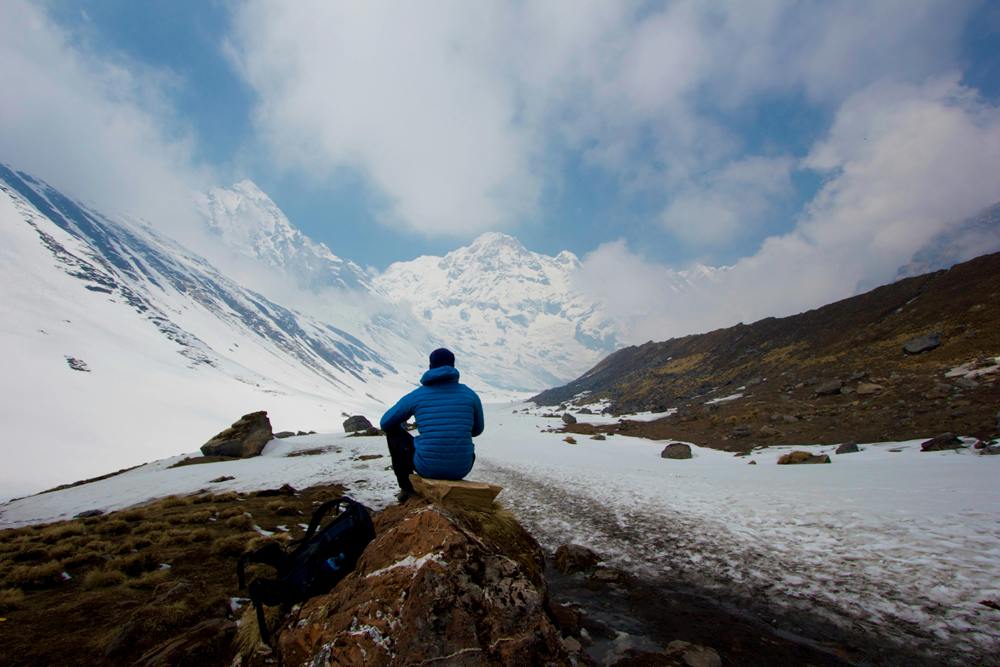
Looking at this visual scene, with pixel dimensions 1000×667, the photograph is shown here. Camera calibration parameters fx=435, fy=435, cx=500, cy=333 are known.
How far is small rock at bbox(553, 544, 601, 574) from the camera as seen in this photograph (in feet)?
27.7

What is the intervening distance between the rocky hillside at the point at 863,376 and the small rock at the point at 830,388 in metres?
0.08

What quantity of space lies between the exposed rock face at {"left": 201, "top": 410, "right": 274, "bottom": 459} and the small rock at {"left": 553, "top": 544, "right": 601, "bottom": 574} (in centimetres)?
3357

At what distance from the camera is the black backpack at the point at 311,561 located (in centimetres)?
439

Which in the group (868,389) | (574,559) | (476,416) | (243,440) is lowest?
(574,559)

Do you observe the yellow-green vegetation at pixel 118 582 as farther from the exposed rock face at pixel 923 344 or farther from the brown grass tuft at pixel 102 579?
the exposed rock face at pixel 923 344

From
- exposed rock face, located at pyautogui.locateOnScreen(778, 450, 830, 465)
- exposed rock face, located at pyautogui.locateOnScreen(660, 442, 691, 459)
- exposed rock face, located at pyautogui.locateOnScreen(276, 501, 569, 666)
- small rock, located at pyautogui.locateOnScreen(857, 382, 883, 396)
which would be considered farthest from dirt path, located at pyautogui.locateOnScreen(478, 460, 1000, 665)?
small rock, located at pyautogui.locateOnScreen(857, 382, 883, 396)

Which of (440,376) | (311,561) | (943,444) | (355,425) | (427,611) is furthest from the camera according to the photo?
(355,425)

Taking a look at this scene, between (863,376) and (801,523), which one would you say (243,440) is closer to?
(801,523)

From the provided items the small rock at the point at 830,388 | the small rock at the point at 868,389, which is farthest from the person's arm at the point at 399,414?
the small rock at the point at 830,388

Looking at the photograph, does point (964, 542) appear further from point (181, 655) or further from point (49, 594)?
point (49, 594)

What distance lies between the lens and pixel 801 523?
975 cm

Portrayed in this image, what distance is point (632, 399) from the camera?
77812mm

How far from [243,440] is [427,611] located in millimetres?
38726

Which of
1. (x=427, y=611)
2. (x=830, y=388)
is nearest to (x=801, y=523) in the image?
(x=427, y=611)
